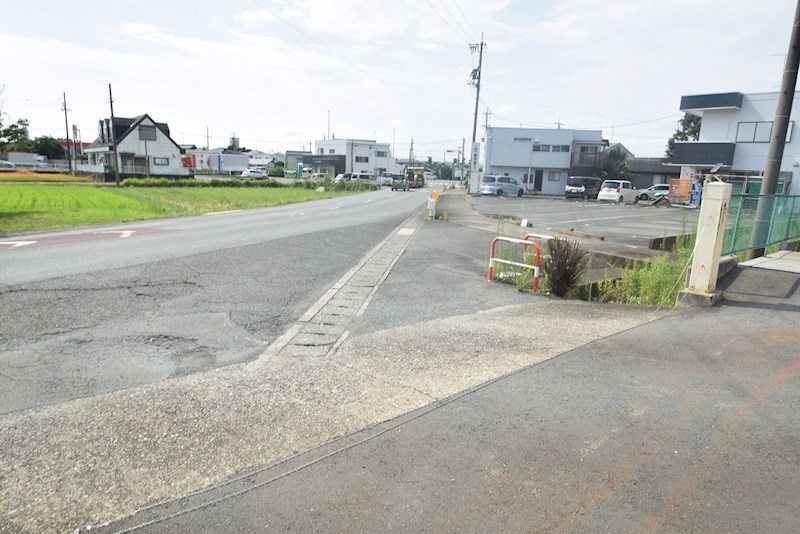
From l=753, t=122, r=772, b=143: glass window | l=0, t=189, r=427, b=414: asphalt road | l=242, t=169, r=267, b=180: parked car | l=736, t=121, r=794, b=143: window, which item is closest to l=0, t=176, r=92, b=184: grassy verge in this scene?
l=242, t=169, r=267, b=180: parked car

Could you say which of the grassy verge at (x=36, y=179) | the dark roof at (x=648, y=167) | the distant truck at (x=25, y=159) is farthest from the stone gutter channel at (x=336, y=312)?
the distant truck at (x=25, y=159)

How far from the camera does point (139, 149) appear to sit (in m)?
61.1

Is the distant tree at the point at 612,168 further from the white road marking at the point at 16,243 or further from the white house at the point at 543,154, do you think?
the white road marking at the point at 16,243

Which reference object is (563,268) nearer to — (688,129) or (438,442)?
(438,442)

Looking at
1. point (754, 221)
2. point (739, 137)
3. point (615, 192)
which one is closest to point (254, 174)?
point (615, 192)

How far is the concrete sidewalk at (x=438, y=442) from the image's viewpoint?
10.0 feet

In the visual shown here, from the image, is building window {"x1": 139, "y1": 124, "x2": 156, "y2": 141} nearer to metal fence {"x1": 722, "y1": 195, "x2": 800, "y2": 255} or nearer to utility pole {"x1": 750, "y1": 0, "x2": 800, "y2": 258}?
metal fence {"x1": 722, "y1": 195, "x2": 800, "y2": 255}

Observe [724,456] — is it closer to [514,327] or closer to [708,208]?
[514,327]

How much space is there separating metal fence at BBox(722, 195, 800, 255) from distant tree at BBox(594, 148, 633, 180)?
41.6 meters

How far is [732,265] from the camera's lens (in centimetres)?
959

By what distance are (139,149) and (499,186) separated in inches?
1683

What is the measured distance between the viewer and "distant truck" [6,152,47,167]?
76.4 metres

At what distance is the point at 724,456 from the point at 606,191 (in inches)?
1611

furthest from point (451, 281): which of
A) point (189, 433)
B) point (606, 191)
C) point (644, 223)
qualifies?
point (606, 191)
